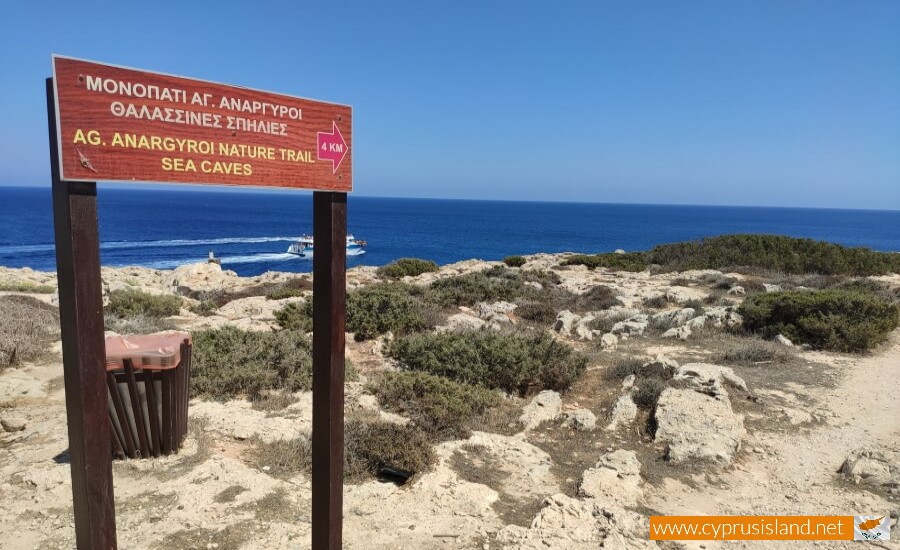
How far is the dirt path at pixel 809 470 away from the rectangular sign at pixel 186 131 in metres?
3.78

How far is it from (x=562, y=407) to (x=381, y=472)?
9.53ft

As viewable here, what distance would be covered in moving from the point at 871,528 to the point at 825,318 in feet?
21.7

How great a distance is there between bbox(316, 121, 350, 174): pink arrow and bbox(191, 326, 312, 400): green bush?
4473mm

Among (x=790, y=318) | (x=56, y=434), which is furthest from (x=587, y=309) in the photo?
(x=56, y=434)

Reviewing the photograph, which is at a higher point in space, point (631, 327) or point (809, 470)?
point (631, 327)

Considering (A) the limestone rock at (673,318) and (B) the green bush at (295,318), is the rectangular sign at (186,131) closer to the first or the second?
(B) the green bush at (295,318)

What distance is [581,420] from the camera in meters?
6.07

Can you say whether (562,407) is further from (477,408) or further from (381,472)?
(381,472)

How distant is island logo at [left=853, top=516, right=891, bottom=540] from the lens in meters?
4.01

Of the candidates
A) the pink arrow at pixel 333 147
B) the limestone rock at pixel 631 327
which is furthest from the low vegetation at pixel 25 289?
the pink arrow at pixel 333 147

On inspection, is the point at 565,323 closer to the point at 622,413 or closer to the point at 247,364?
the point at 622,413

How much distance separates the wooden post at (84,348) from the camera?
2.07 m

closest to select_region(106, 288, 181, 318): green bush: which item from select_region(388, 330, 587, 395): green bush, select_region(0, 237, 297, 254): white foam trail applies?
select_region(388, 330, 587, 395): green bush

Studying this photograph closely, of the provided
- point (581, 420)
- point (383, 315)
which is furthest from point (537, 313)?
point (581, 420)
